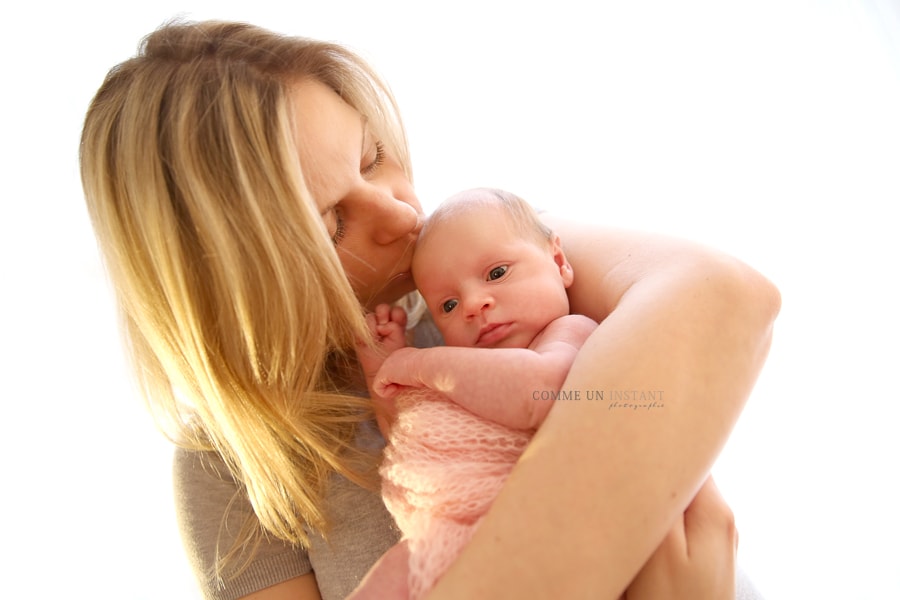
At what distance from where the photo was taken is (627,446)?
74cm

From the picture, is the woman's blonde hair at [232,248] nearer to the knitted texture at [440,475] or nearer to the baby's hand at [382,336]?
the baby's hand at [382,336]

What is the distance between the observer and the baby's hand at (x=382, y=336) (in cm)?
115

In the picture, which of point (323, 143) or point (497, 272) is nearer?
point (323, 143)

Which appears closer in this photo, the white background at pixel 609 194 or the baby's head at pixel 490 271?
the baby's head at pixel 490 271

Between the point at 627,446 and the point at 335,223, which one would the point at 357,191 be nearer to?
the point at 335,223

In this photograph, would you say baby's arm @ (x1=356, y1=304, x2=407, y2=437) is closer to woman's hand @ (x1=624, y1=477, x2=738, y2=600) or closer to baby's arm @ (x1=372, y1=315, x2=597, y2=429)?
baby's arm @ (x1=372, y1=315, x2=597, y2=429)

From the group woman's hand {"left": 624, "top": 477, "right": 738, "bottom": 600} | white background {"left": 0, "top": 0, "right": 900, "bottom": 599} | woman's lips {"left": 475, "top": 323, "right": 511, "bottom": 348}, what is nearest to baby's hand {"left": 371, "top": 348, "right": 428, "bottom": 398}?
woman's lips {"left": 475, "top": 323, "right": 511, "bottom": 348}

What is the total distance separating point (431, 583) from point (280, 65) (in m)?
0.84

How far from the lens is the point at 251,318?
3.25 feet

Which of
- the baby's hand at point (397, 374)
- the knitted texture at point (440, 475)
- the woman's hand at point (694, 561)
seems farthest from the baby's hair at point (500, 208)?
the woman's hand at point (694, 561)

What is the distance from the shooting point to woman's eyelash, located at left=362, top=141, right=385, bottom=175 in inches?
46.5

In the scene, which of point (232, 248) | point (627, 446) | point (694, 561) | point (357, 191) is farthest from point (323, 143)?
point (694, 561)

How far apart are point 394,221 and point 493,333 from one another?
0.86 ft

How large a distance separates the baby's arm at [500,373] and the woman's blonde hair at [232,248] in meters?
0.13
